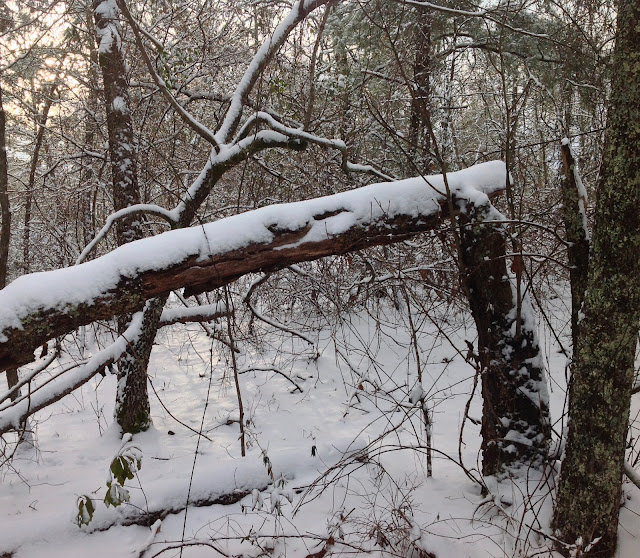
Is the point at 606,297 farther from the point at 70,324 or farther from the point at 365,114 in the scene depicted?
the point at 365,114

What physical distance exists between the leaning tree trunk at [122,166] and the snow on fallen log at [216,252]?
2448 millimetres

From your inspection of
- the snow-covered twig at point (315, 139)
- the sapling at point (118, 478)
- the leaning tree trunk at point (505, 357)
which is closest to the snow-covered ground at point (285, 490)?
the leaning tree trunk at point (505, 357)

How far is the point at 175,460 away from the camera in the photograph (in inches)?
166

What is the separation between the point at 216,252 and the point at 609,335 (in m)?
2.02

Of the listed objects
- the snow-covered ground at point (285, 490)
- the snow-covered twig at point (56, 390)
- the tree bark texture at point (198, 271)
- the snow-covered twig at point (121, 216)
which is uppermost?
the snow-covered twig at point (121, 216)

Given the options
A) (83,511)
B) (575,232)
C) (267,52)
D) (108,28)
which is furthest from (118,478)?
(108,28)

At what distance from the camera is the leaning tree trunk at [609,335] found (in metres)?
2.06

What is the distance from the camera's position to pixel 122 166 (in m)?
4.81

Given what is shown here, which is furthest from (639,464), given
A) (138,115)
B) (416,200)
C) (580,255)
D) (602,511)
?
(138,115)

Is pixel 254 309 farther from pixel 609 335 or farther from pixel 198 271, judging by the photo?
pixel 609 335

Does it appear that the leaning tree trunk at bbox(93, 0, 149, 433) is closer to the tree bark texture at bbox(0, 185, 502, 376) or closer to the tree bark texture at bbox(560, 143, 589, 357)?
the tree bark texture at bbox(0, 185, 502, 376)

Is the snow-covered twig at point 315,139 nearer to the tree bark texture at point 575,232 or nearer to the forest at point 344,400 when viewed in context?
the forest at point 344,400

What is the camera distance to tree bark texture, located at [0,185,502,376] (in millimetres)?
2172

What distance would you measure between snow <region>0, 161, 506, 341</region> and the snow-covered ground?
3.09ft
